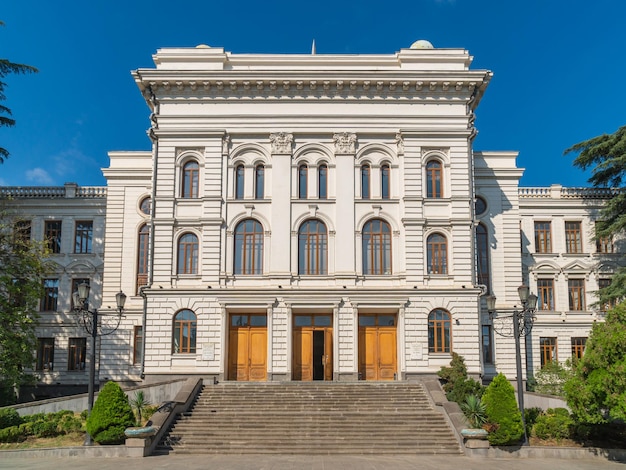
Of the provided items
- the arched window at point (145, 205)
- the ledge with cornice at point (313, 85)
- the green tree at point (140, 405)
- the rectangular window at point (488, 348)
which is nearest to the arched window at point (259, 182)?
the ledge with cornice at point (313, 85)

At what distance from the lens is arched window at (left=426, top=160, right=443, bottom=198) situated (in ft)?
107

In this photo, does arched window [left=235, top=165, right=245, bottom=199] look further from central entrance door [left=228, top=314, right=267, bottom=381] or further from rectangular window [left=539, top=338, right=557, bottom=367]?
rectangular window [left=539, top=338, right=557, bottom=367]

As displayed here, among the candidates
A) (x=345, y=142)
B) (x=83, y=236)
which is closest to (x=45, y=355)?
(x=83, y=236)

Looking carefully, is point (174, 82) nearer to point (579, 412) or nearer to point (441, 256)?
point (441, 256)

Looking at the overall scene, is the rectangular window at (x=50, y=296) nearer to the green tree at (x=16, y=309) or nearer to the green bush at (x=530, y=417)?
the green tree at (x=16, y=309)

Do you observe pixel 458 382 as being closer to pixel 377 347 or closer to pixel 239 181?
pixel 377 347

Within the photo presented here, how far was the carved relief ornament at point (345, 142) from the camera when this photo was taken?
3269 centimetres

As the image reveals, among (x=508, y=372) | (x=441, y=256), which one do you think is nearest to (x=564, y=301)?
(x=508, y=372)

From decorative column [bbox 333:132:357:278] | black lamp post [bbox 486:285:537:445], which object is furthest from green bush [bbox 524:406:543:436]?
decorative column [bbox 333:132:357:278]

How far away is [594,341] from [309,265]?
1457cm

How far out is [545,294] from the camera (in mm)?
40719

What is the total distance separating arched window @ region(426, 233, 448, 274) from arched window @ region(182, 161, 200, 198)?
38.5ft

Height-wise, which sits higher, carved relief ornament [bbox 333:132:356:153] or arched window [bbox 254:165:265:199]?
carved relief ornament [bbox 333:132:356:153]

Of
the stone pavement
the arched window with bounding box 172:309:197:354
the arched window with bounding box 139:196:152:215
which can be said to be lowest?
the stone pavement
